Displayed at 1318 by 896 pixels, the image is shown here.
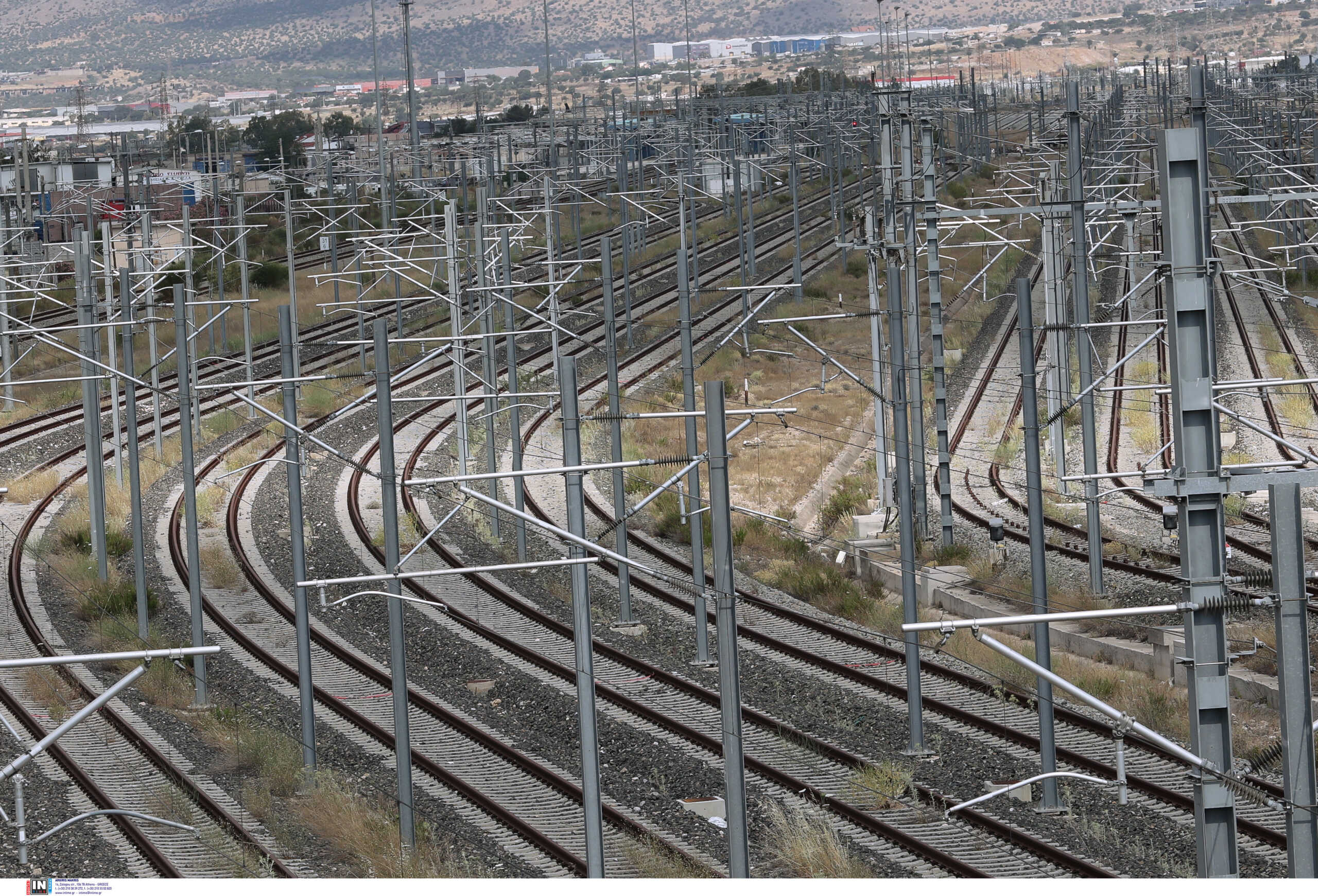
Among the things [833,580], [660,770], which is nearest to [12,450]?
[833,580]

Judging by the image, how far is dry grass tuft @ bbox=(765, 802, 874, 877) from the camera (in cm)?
1254

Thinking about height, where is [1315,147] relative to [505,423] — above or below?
above

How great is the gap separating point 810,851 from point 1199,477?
19.1 ft

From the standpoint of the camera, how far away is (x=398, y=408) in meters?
34.8

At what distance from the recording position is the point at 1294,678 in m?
7.49

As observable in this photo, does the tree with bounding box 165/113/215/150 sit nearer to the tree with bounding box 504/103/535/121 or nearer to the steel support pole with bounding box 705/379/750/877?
the tree with bounding box 504/103/535/121

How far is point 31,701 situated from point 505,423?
15694 mm

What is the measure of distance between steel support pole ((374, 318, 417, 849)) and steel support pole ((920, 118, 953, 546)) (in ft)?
32.3

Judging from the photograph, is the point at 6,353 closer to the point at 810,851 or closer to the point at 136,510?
the point at 136,510

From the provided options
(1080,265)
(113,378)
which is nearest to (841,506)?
(1080,265)

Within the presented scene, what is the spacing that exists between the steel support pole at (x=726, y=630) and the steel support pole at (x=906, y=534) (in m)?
3.75

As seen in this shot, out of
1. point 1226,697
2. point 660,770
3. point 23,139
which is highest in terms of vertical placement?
point 23,139

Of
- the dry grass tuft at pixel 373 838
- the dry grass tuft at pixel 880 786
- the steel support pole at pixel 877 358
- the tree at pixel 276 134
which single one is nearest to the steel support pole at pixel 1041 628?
the dry grass tuft at pixel 880 786

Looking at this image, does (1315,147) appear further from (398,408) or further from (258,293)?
(258,293)
